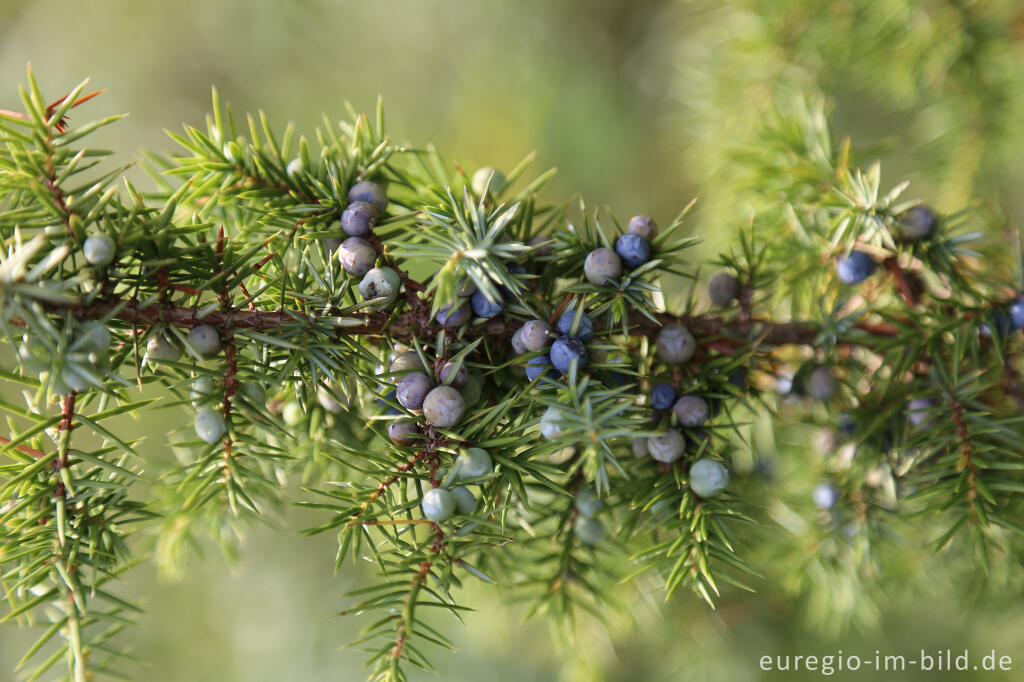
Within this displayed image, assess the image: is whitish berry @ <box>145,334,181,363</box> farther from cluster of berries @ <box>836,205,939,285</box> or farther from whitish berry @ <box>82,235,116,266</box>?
cluster of berries @ <box>836,205,939,285</box>

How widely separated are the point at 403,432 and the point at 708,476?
6.4 inches

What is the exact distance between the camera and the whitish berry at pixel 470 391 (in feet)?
1.13

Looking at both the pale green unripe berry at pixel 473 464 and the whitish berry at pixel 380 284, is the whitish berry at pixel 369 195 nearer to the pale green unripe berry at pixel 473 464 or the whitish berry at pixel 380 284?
the whitish berry at pixel 380 284

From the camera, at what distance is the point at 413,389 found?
324mm

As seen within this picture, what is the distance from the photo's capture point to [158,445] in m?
1.12

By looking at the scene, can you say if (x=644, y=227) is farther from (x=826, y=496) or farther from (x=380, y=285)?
(x=826, y=496)

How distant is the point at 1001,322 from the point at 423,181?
39 cm

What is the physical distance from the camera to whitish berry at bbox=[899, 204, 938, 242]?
16.6 inches

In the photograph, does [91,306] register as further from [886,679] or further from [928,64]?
[886,679]

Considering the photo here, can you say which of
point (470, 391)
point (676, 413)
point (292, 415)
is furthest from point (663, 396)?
point (292, 415)

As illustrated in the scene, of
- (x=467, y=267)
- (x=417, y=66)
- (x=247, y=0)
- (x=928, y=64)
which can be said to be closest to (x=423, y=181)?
(x=467, y=267)

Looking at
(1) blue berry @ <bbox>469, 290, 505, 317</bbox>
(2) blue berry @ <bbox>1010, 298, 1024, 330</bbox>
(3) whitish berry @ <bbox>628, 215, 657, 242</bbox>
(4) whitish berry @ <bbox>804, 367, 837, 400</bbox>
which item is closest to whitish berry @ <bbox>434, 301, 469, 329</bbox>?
(1) blue berry @ <bbox>469, 290, 505, 317</bbox>

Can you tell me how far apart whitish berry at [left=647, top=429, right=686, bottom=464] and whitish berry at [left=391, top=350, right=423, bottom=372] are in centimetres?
14

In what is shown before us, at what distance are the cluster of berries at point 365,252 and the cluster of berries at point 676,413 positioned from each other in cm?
16
